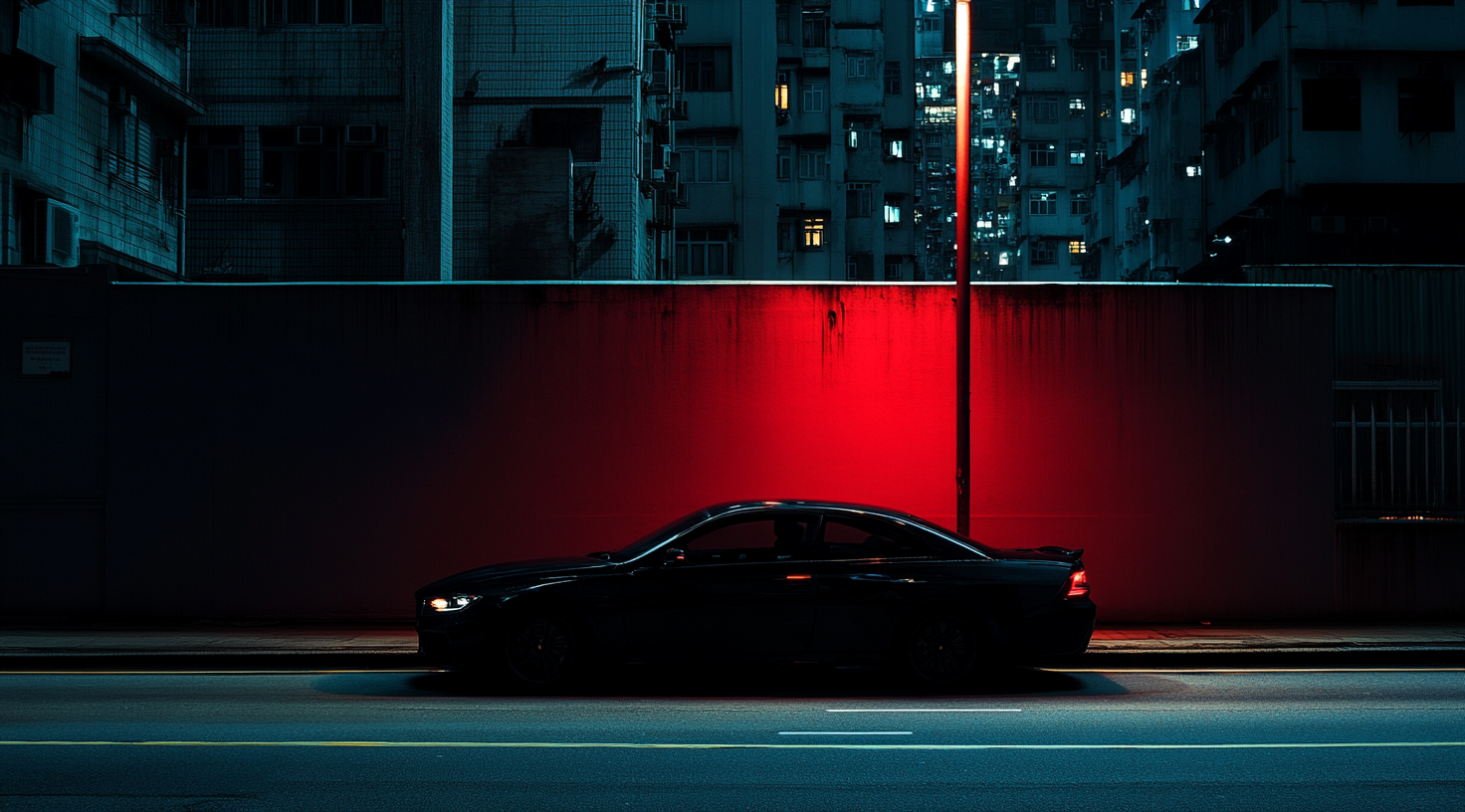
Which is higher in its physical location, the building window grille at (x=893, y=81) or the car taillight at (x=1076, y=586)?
the building window grille at (x=893, y=81)

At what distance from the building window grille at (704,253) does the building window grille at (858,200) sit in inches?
439

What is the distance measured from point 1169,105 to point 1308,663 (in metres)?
36.6

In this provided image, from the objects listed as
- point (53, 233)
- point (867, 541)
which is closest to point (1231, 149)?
point (53, 233)

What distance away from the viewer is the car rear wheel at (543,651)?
9945 millimetres

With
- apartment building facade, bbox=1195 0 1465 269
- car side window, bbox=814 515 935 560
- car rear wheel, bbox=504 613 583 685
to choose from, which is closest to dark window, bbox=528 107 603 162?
car side window, bbox=814 515 935 560

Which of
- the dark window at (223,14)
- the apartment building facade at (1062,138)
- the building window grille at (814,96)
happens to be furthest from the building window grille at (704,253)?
the apartment building facade at (1062,138)

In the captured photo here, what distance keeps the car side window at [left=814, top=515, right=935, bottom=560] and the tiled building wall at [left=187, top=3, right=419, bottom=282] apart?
15.2 m

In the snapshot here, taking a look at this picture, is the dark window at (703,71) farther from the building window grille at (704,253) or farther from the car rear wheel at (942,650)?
the car rear wheel at (942,650)

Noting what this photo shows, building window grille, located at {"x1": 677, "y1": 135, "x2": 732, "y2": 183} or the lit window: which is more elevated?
building window grille, located at {"x1": 677, "y1": 135, "x2": 732, "y2": 183}

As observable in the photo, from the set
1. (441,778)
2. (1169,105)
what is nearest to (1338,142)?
(1169,105)

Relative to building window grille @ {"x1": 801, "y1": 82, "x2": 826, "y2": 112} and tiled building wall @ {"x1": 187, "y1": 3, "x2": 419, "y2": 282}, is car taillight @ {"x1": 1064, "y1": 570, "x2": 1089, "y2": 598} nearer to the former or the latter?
tiled building wall @ {"x1": 187, "y1": 3, "x2": 419, "y2": 282}

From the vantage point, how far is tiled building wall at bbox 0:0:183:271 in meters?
18.5

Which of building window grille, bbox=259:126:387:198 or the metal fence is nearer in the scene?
the metal fence

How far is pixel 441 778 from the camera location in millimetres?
7086
